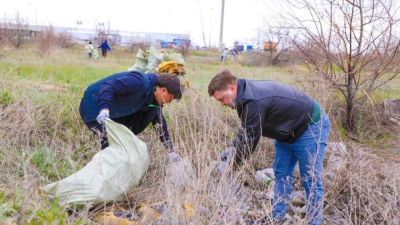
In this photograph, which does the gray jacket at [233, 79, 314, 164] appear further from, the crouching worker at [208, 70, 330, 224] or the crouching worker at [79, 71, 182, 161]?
the crouching worker at [79, 71, 182, 161]

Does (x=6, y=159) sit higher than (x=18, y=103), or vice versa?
(x=18, y=103)

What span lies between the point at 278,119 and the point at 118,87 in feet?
4.06

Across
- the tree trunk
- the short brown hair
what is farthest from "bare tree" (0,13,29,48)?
the short brown hair

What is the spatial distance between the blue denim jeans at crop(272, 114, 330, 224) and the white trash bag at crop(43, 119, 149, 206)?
1039 mm

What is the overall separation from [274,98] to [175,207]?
972mm

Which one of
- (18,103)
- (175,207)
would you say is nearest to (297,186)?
(175,207)

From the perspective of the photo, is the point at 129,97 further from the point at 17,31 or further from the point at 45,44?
the point at 17,31

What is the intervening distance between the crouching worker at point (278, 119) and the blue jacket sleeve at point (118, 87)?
709mm

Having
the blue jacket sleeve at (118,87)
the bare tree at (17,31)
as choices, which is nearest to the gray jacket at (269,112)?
the blue jacket sleeve at (118,87)

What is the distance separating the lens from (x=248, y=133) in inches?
101

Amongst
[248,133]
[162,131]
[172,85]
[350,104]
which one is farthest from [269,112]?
[350,104]

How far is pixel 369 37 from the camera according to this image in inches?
195

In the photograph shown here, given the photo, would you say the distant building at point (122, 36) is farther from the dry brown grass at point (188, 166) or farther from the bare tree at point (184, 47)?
the dry brown grass at point (188, 166)

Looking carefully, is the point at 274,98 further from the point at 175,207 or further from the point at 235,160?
the point at 175,207
